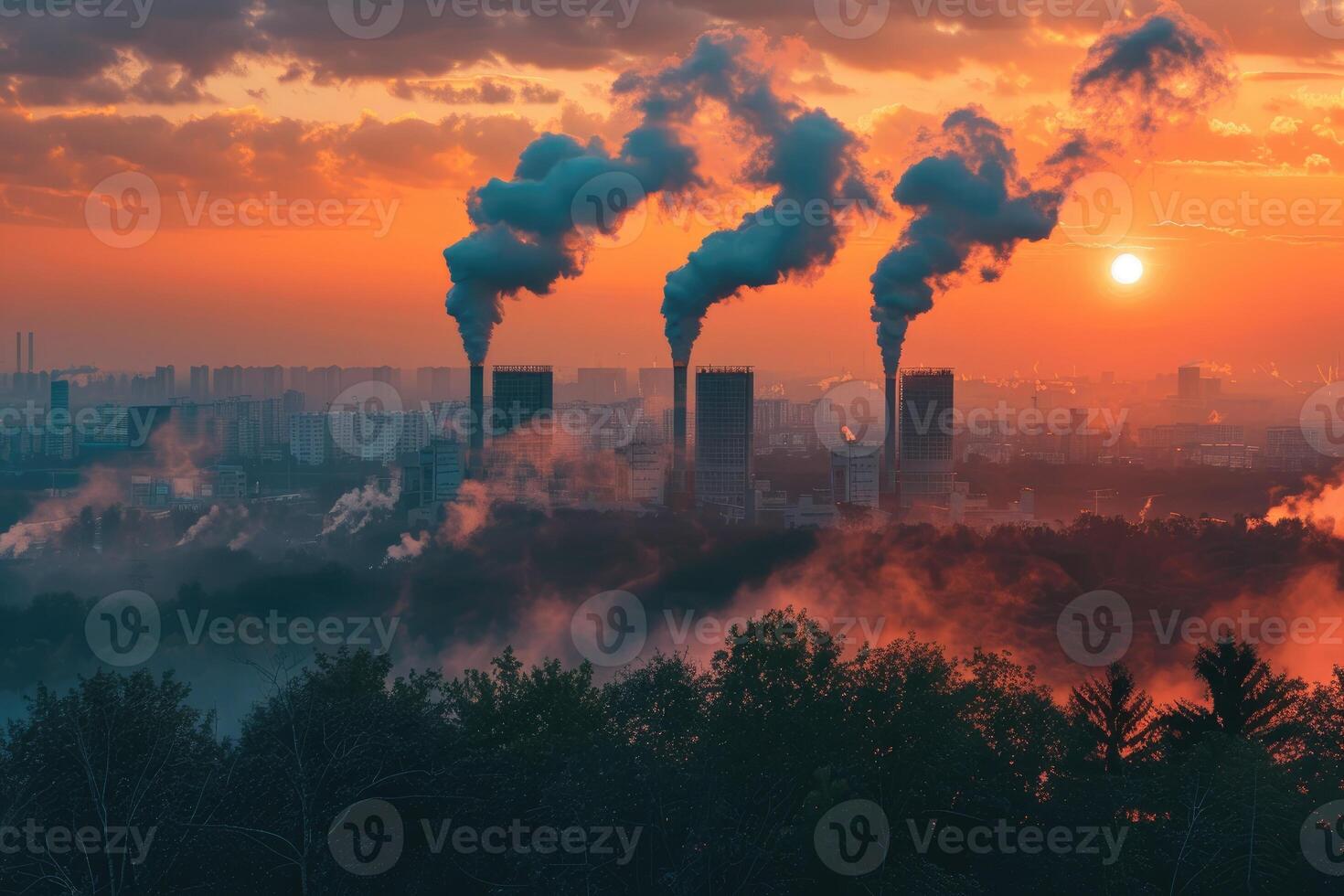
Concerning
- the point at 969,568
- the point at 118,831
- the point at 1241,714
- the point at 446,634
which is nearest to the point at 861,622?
the point at 969,568

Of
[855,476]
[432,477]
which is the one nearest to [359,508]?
[432,477]

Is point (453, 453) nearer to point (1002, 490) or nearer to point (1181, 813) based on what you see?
point (1002, 490)
